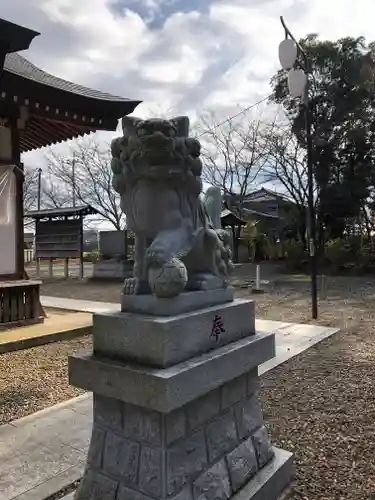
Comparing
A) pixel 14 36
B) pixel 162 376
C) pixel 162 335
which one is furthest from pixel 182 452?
pixel 14 36

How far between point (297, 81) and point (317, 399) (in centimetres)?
501

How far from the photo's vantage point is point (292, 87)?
6.50 metres

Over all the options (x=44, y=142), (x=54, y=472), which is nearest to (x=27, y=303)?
(x=44, y=142)

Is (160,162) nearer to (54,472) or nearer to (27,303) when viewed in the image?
(54,472)

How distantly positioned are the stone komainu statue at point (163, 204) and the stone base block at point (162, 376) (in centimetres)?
32

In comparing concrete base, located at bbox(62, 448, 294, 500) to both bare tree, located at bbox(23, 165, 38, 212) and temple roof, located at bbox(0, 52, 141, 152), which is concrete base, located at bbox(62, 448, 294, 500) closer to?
temple roof, located at bbox(0, 52, 141, 152)

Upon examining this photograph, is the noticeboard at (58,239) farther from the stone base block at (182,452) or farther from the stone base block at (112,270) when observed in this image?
the stone base block at (182,452)

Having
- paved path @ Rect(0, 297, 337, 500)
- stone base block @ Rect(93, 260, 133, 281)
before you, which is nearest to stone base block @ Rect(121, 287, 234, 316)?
paved path @ Rect(0, 297, 337, 500)

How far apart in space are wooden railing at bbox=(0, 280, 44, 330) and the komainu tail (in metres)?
4.33

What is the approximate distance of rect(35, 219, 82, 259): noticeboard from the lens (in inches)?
500

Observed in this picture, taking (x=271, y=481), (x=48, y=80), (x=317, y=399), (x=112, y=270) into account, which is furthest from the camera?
(x=112, y=270)

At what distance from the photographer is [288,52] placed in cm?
607

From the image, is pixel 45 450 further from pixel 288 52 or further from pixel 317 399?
pixel 288 52

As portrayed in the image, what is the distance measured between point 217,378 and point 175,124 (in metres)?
1.15
